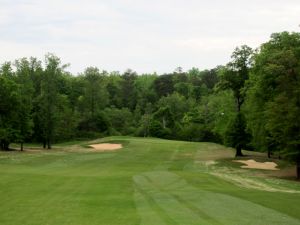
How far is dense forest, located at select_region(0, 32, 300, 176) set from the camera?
41.9 m

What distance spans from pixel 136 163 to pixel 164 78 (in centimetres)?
11312

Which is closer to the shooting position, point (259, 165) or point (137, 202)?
point (137, 202)

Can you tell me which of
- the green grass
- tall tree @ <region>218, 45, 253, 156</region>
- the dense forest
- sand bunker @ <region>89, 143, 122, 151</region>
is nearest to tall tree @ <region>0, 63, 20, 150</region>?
the dense forest

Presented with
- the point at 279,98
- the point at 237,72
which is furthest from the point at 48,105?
the point at 279,98

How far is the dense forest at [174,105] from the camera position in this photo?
4194cm

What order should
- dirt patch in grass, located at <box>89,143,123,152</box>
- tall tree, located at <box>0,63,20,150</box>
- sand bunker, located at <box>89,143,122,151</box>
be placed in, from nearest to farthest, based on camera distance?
tall tree, located at <box>0,63,20,150</box>, dirt patch in grass, located at <box>89,143,123,152</box>, sand bunker, located at <box>89,143,122,151</box>

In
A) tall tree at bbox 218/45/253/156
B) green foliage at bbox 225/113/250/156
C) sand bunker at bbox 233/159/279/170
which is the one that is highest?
tall tree at bbox 218/45/253/156

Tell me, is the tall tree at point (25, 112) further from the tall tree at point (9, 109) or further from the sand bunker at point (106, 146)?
the sand bunker at point (106, 146)

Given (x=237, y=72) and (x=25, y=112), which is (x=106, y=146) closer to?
(x=25, y=112)

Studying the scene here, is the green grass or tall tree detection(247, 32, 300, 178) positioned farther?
tall tree detection(247, 32, 300, 178)

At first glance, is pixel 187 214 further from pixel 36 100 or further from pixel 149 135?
pixel 149 135

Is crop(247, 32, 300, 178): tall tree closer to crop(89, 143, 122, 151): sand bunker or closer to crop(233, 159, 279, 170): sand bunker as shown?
crop(233, 159, 279, 170): sand bunker

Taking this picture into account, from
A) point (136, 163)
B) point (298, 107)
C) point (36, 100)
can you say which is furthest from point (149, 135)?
point (298, 107)

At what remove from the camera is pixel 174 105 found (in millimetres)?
123562
